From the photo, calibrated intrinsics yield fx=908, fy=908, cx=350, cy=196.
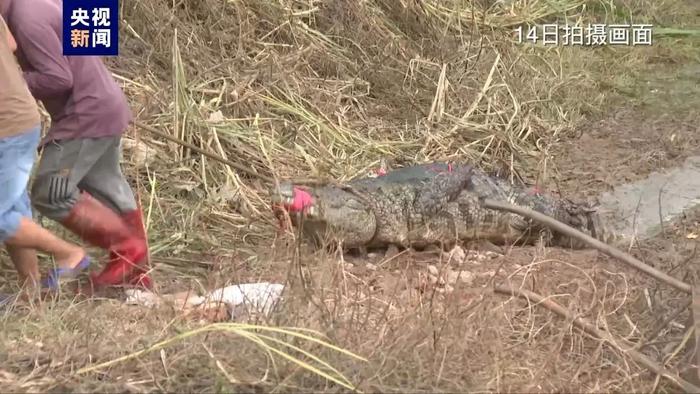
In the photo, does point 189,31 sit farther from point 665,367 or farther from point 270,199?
point 665,367

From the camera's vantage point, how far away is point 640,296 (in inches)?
165

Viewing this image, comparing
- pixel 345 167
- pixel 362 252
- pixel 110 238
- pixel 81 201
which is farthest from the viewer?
pixel 345 167

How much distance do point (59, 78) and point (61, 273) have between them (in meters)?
0.85

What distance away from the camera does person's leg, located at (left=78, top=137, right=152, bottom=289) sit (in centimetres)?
414

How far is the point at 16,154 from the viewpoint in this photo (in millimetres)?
3705

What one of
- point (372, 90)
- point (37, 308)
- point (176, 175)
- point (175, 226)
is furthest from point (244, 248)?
point (372, 90)

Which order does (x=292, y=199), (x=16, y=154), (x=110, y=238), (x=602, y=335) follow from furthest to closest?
(x=292, y=199), (x=110, y=238), (x=16, y=154), (x=602, y=335)

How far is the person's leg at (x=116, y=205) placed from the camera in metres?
4.14

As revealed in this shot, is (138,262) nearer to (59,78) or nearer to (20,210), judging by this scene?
(20,210)

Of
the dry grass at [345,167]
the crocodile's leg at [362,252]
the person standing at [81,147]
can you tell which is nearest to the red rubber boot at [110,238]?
the person standing at [81,147]

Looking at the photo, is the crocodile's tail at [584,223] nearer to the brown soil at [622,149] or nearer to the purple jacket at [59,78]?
the brown soil at [622,149]

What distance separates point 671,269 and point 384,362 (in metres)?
2.02

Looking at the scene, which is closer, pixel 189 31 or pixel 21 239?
pixel 21 239

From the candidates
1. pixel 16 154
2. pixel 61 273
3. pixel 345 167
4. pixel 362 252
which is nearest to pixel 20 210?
pixel 16 154
